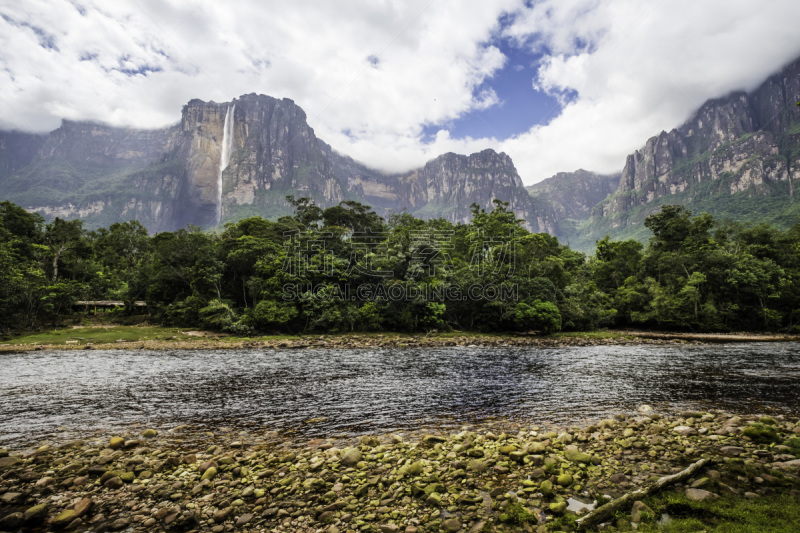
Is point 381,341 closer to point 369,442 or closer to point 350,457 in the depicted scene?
point 369,442

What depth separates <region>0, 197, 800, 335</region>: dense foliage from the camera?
43.2m

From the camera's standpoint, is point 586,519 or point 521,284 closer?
point 586,519

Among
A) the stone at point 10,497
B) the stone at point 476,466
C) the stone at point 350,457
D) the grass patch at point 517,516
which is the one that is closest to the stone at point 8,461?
the stone at point 10,497

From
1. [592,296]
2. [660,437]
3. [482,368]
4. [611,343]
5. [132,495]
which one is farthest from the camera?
[592,296]

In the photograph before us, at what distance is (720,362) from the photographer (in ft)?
76.5

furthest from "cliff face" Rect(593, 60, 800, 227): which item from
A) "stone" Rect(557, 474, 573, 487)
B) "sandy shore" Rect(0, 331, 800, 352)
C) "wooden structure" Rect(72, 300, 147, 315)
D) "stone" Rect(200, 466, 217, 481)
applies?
"wooden structure" Rect(72, 300, 147, 315)

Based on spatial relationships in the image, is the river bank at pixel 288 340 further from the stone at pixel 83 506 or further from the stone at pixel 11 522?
the stone at pixel 11 522

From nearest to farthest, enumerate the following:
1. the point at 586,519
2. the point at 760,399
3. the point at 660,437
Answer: the point at 586,519 < the point at 660,437 < the point at 760,399

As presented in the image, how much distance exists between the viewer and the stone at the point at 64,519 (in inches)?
230

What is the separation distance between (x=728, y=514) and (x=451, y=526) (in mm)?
3746

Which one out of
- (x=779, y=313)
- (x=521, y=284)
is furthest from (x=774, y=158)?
(x=521, y=284)

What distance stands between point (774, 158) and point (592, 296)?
17153cm

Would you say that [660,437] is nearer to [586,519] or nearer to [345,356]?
[586,519]

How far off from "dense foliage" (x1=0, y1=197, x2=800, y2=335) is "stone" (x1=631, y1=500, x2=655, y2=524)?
39293 mm
